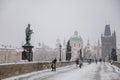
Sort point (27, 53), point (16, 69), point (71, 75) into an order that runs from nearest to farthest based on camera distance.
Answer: point (16, 69), point (71, 75), point (27, 53)

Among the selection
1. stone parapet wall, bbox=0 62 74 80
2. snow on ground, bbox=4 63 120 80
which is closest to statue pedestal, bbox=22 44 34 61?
stone parapet wall, bbox=0 62 74 80

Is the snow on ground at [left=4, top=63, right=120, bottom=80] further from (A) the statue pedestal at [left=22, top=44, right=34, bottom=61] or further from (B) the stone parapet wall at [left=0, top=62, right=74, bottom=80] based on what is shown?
(A) the statue pedestal at [left=22, top=44, right=34, bottom=61]

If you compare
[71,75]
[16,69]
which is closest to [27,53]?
[71,75]

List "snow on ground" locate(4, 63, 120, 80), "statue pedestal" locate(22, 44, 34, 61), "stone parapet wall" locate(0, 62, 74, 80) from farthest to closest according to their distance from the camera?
"statue pedestal" locate(22, 44, 34, 61) < "snow on ground" locate(4, 63, 120, 80) < "stone parapet wall" locate(0, 62, 74, 80)

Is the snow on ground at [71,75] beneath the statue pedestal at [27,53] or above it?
beneath

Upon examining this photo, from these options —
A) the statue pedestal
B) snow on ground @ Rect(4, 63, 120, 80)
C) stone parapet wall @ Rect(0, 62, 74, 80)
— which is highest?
the statue pedestal

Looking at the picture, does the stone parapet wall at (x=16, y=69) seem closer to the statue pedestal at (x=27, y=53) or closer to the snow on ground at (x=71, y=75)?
the snow on ground at (x=71, y=75)

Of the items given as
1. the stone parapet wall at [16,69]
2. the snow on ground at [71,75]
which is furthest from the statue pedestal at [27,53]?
the snow on ground at [71,75]

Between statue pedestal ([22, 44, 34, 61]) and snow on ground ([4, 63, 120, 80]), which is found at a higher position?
statue pedestal ([22, 44, 34, 61])

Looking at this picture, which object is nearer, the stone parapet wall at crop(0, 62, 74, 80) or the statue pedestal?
the stone parapet wall at crop(0, 62, 74, 80)

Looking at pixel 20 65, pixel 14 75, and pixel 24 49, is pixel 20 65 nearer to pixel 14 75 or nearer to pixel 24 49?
pixel 14 75

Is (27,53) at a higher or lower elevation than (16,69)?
higher

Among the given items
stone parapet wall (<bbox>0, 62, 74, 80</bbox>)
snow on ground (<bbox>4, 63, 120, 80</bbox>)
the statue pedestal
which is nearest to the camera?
stone parapet wall (<bbox>0, 62, 74, 80</bbox>)

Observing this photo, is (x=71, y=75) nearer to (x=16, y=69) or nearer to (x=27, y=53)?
(x=16, y=69)
